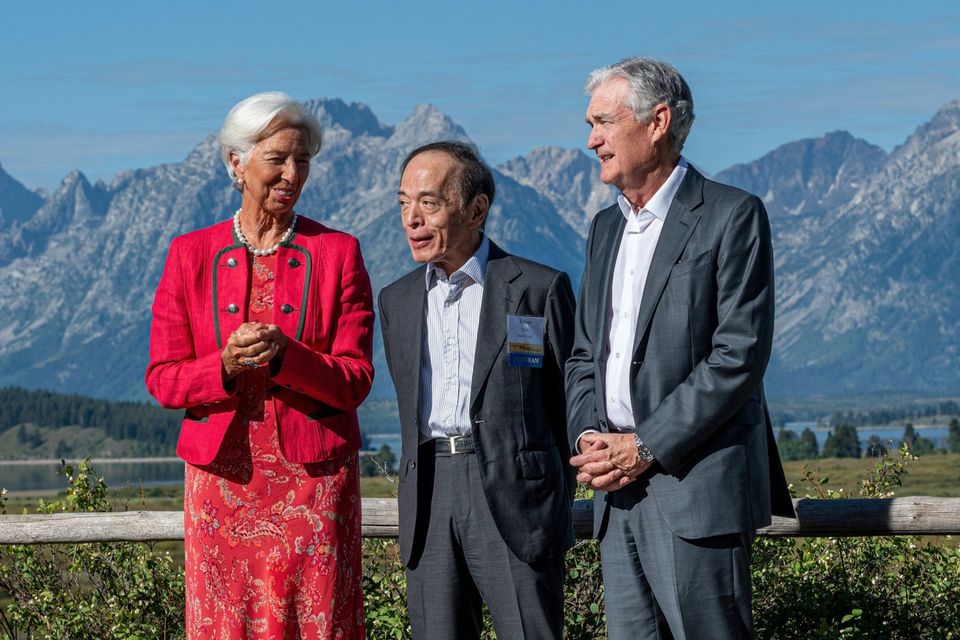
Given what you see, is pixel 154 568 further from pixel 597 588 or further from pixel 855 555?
pixel 855 555

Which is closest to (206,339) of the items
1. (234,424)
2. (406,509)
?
(234,424)

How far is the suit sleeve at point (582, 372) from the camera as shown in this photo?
13.6ft

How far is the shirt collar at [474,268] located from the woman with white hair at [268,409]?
0.40m

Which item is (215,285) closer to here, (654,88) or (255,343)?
(255,343)

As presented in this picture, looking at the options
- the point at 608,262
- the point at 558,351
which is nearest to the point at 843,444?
the point at 558,351

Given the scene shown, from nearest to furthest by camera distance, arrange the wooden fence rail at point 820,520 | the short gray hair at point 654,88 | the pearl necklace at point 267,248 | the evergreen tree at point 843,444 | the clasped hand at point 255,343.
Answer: the clasped hand at point 255,343, the short gray hair at point 654,88, the pearl necklace at point 267,248, the wooden fence rail at point 820,520, the evergreen tree at point 843,444

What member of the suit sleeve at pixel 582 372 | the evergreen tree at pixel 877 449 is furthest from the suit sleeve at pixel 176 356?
the evergreen tree at pixel 877 449

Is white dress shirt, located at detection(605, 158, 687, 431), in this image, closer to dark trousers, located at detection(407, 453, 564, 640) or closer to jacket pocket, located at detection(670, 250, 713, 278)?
jacket pocket, located at detection(670, 250, 713, 278)

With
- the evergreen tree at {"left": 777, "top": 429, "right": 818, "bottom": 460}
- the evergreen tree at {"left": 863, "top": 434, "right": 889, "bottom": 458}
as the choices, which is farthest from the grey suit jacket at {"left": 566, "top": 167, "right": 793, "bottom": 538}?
the evergreen tree at {"left": 777, "top": 429, "right": 818, "bottom": 460}

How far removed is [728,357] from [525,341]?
0.82 meters

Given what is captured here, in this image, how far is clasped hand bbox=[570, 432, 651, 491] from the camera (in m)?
3.96

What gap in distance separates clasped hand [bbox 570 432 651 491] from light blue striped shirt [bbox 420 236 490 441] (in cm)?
49

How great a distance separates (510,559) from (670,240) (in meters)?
1.18

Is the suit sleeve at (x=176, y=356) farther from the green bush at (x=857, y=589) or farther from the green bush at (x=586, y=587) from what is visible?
the green bush at (x=857, y=589)
